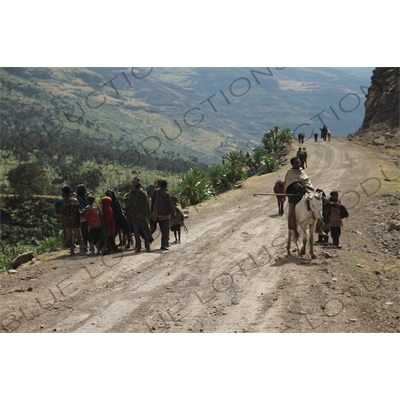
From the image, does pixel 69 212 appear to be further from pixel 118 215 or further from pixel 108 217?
pixel 118 215

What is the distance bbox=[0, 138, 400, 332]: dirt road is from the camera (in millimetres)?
8828

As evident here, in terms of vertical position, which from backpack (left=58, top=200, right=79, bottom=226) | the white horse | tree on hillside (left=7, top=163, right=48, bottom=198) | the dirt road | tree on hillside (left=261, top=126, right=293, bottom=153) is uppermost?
the white horse

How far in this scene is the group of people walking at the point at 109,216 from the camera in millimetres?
14062

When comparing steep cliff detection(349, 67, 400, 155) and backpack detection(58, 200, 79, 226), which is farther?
steep cliff detection(349, 67, 400, 155)

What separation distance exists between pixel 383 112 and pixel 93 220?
5182 cm

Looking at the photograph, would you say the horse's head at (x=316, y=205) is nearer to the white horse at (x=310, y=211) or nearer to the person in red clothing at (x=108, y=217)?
the white horse at (x=310, y=211)

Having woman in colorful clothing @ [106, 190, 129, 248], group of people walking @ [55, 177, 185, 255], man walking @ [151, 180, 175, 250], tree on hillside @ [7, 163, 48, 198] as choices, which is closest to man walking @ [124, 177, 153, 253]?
group of people walking @ [55, 177, 185, 255]

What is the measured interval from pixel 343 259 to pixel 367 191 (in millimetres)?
16290

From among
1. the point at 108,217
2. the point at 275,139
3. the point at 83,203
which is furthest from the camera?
the point at 275,139

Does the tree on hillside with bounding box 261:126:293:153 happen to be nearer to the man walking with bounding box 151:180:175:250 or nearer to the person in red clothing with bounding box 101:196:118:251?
the man walking with bounding box 151:180:175:250

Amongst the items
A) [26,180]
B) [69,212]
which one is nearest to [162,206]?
[69,212]

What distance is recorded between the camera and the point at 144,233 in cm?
1433

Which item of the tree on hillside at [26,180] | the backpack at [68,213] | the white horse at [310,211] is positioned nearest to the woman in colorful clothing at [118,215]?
the backpack at [68,213]

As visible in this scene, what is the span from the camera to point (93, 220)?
14.0m
